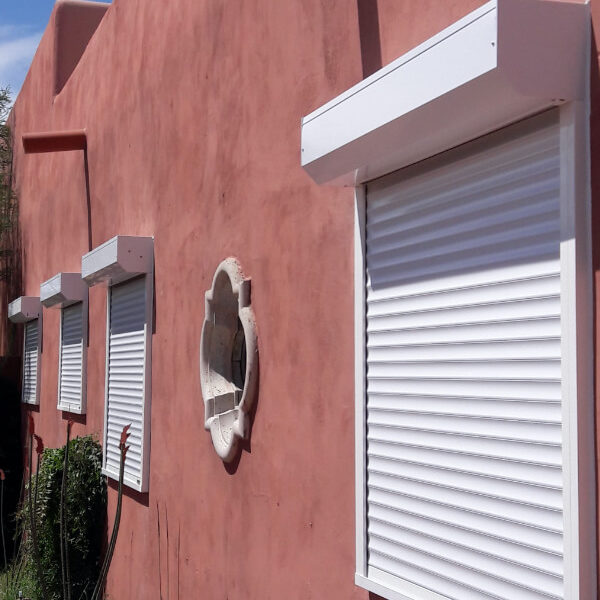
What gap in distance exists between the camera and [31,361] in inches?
516

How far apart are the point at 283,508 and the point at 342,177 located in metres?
1.71

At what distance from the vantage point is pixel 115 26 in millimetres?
8656

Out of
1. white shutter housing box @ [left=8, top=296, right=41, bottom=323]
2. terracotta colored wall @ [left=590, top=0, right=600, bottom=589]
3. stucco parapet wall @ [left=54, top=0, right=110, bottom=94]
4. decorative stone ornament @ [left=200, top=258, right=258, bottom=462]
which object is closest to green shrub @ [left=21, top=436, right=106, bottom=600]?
decorative stone ornament @ [left=200, top=258, right=258, bottom=462]

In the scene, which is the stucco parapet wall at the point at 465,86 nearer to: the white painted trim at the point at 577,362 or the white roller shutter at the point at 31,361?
the white painted trim at the point at 577,362

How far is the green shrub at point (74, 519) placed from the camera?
7.90 m

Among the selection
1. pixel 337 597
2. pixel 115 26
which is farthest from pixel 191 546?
pixel 115 26

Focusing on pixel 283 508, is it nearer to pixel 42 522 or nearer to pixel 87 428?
pixel 42 522

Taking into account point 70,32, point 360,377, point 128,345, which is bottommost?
point 360,377

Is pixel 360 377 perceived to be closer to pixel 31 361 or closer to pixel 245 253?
pixel 245 253

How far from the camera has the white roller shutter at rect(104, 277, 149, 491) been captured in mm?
7309

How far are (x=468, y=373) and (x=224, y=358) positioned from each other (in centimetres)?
286

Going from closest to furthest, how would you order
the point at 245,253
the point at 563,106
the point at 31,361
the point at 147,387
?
the point at 563,106 < the point at 245,253 < the point at 147,387 < the point at 31,361

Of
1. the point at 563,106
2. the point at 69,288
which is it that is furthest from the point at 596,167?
the point at 69,288

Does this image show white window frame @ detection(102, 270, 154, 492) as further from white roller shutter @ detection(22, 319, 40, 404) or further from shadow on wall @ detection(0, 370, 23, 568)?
white roller shutter @ detection(22, 319, 40, 404)
